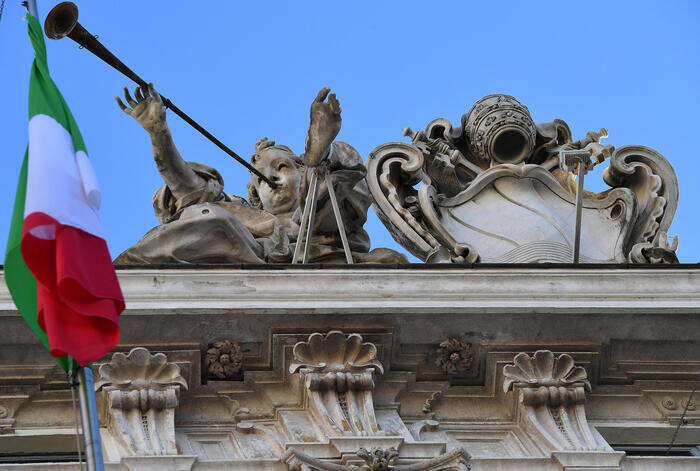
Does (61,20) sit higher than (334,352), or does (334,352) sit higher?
(61,20)

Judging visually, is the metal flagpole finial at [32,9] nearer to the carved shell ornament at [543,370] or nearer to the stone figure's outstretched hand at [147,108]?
the stone figure's outstretched hand at [147,108]

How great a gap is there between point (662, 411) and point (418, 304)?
2.00 meters

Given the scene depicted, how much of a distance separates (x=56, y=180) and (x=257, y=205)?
5005mm

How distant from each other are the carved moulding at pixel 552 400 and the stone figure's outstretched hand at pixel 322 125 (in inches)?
96.6

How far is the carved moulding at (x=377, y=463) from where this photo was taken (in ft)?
52.8

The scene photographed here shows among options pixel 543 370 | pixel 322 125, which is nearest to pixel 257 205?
pixel 322 125

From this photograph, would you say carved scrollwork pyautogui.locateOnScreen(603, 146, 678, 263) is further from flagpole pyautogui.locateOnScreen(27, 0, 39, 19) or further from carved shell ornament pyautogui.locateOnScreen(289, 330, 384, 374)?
flagpole pyautogui.locateOnScreen(27, 0, 39, 19)

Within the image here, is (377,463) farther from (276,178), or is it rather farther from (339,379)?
(276,178)

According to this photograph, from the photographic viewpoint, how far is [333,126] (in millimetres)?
18484

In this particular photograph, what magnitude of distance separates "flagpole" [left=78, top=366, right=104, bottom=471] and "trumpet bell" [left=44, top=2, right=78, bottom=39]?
3477mm

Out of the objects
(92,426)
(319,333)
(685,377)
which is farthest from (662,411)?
(92,426)

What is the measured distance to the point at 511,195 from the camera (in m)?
20.6

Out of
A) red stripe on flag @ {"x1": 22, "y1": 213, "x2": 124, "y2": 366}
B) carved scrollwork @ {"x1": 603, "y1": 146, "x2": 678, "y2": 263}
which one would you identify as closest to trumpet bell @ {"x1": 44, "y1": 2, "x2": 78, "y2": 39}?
red stripe on flag @ {"x1": 22, "y1": 213, "x2": 124, "y2": 366}

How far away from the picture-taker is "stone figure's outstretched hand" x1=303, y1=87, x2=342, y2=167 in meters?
18.3
